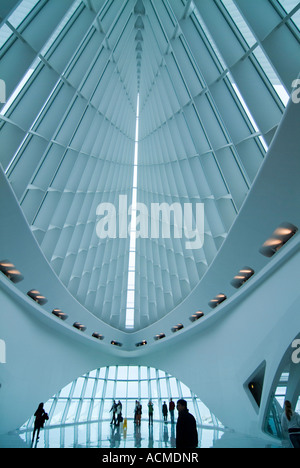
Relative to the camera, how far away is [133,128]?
23984 millimetres

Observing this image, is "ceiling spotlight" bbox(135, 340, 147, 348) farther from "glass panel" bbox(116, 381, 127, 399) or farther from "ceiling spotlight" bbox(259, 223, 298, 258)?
"ceiling spotlight" bbox(259, 223, 298, 258)

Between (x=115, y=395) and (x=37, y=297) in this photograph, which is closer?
(x=37, y=297)

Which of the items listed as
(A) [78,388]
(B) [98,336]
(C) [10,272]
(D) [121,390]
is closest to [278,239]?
(C) [10,272]

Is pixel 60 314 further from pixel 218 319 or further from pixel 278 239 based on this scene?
pixel 278 239

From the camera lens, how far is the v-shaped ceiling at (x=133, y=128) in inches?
393

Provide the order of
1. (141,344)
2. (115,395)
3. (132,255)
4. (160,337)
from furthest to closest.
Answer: (115,395) → (141,344) → (132,255) → (160,337)

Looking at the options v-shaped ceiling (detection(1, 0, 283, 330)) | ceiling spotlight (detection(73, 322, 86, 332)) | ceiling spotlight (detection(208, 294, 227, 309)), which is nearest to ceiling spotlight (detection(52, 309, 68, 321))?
v-shaped ceiling (detection(1, 0, 283, 330))

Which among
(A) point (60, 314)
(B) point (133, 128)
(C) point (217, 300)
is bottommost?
(A) point (60, 314)

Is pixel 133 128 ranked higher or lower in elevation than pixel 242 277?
higher

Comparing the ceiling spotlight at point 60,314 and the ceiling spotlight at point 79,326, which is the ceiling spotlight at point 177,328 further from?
the ceiling spotlight at point 60,314

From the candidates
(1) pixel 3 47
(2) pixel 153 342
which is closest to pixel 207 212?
(1) pixel 3 47

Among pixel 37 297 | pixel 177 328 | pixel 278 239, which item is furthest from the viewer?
pixel 177 328

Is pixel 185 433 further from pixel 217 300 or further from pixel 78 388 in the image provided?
pixel 78 388

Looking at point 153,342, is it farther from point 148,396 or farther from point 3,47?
point 3,47
